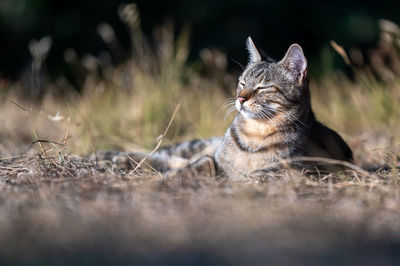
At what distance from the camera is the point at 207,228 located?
1.68 m

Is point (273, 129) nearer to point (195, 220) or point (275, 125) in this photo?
point (275, 125)

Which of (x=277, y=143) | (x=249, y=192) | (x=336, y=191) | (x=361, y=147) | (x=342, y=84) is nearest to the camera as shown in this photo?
(x=249, y=192)

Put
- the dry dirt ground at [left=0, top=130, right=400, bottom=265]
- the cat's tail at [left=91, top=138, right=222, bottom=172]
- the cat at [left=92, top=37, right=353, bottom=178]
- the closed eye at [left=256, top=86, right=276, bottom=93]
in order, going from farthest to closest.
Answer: the cat's tail at [left=91, top=138, right=222, bottom=172], the closed eye at [left=256, top=86, right=276, bottom=93], the cat at [left=92, top=37, right=353, bottom=178], the dry dirt ground at [left=0, top=130, right=400, bottom=265]

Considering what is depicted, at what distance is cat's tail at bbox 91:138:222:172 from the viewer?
125 inches

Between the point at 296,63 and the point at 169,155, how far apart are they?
44.4 inches

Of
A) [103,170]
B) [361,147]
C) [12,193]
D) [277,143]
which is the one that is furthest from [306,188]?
[361,147]

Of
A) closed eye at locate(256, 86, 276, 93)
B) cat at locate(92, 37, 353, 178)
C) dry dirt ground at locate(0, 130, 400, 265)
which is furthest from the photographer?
closed eye at locate(256, 86, 276, 93)

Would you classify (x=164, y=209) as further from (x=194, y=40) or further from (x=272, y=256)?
(x=194, y=40)

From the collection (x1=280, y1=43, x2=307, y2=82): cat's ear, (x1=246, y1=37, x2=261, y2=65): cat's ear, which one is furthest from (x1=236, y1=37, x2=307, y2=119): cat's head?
(x1=246, y1=37, x2=261, y2=65): cat's ear

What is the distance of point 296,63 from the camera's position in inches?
113

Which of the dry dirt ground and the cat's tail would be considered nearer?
the dry dirt ground

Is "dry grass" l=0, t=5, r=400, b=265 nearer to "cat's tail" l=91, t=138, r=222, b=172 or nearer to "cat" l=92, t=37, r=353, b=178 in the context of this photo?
"cat" l=92, t=37, r=353, b=178

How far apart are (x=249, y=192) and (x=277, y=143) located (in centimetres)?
78

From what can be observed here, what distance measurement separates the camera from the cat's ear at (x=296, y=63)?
2846 millimetres
